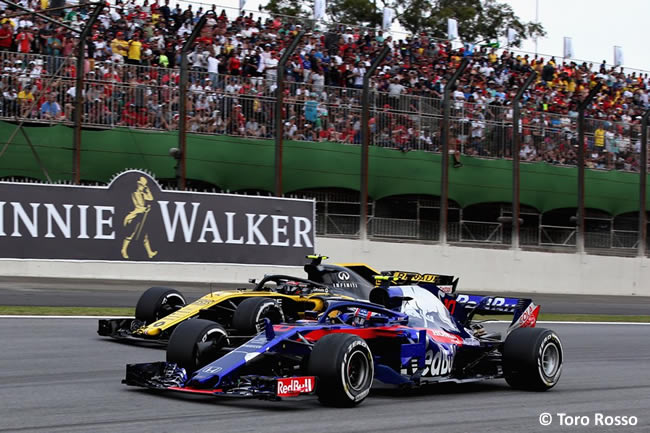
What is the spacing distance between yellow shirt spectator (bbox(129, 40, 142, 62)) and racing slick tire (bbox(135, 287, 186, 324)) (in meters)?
10.7

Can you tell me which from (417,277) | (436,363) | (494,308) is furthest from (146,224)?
(436,363)

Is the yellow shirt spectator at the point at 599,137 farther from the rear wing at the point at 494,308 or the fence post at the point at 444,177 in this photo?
the rear wing at the point at 494,308

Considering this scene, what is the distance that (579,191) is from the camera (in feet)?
94.0

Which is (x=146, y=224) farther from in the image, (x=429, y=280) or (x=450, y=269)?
(x=429, y=280)

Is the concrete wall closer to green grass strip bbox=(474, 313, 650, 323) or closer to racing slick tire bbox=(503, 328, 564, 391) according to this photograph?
green grass strip bbox=(474, 313, 650, 323)

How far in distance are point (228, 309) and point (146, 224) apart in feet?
31.1

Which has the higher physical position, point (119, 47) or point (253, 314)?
point (119, 47)

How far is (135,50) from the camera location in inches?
875

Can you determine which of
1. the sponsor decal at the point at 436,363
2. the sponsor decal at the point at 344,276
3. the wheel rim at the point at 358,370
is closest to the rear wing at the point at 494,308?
the sponsor decal at the point at 436,363

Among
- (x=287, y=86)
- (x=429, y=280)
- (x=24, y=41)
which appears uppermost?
Answer: (x=24, y=41)

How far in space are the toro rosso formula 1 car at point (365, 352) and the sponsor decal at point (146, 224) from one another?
1201 cm

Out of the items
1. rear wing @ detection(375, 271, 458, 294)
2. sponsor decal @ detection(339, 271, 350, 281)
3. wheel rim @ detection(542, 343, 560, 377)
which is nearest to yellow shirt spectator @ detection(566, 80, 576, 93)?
sponsor decal @ detection(339, 271, 350, 281)

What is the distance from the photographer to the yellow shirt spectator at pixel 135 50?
2216 cm

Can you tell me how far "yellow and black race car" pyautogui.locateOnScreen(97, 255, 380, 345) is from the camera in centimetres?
1163
